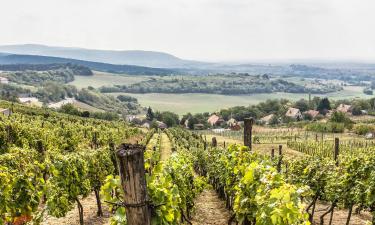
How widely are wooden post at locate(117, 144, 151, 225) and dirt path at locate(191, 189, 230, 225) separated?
452 inches

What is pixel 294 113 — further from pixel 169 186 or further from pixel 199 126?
pixel 169 186

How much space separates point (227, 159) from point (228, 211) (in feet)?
16.4

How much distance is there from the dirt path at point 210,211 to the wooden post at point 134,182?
37.7ft

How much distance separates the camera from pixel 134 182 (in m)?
4.09

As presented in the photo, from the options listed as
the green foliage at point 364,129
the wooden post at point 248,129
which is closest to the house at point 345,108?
the green foliage at point 364,129

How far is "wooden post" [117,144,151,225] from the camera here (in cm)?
403

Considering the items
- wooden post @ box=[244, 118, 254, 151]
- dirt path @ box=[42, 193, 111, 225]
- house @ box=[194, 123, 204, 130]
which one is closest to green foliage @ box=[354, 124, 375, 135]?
house @ box=[194, 123, 204, 130]

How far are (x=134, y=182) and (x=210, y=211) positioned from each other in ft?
46.4

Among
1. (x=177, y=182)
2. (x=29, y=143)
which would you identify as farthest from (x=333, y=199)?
(x=29, y=143)

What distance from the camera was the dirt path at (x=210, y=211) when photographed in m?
15.6

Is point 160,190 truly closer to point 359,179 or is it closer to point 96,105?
point 359,179

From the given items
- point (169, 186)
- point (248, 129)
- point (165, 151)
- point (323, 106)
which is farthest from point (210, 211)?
point (323, 106)

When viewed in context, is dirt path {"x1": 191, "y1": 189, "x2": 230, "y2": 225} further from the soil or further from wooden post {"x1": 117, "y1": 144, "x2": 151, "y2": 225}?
wooden post {"x1": 117, "y1": 144, "x2": 151, "y2": 225}

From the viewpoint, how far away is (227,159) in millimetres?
13016
